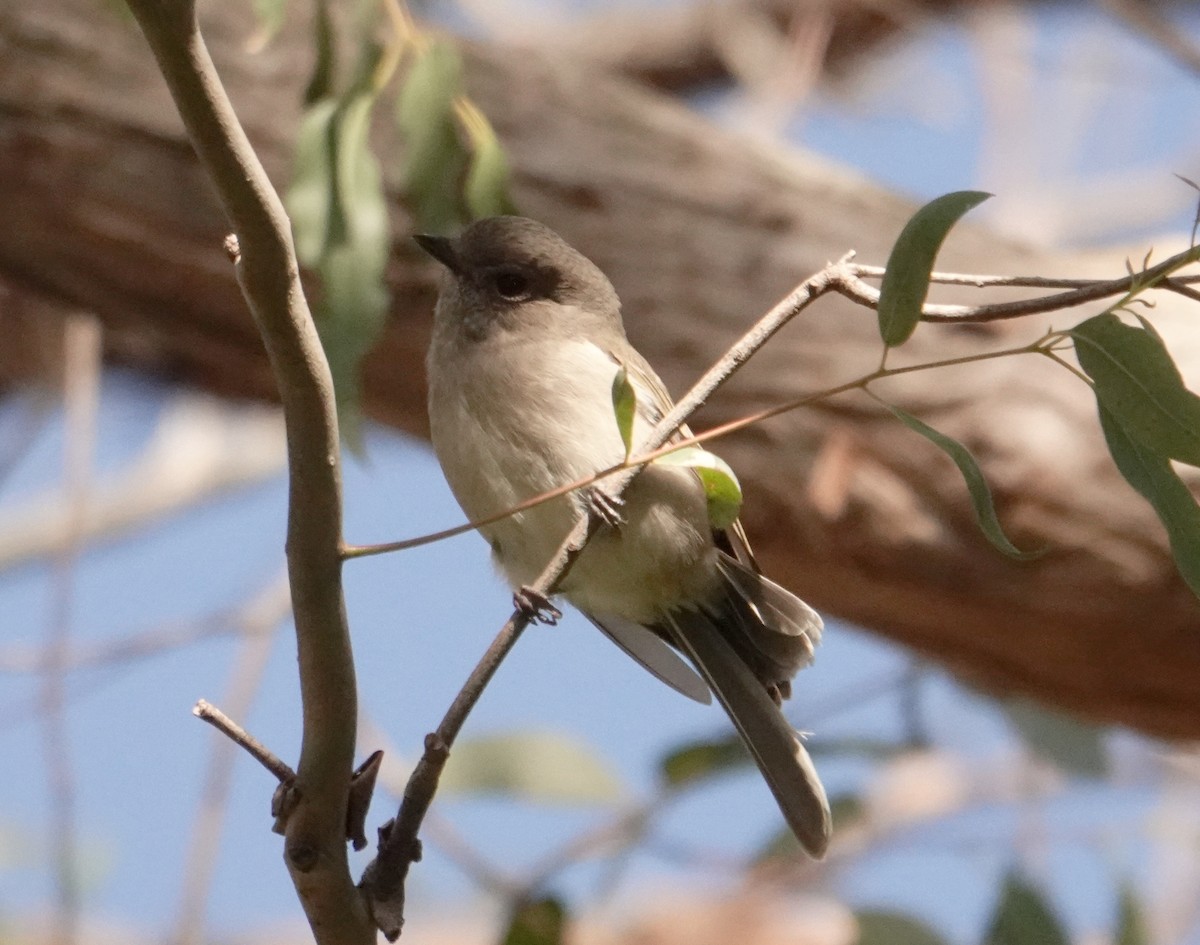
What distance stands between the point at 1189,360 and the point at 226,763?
2589 mm

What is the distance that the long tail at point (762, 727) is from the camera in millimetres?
2441

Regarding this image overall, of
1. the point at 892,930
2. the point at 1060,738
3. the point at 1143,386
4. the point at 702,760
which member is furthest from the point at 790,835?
the point at 1143,386

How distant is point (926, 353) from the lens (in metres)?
3.85

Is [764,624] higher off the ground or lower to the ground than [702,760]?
higher

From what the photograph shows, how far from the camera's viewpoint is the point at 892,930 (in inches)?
144

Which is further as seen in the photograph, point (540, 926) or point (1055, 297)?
point (540, 926)

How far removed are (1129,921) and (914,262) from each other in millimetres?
2975

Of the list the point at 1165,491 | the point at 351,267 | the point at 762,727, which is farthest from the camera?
the point at 762,727

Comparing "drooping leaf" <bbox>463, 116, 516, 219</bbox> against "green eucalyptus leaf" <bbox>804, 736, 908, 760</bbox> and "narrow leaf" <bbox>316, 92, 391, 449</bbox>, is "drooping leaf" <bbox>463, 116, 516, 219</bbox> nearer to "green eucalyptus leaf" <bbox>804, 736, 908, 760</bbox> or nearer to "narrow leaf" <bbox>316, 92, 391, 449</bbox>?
Result: "narrow leaf" <bbox>316, 92, 391, 449</bbox>

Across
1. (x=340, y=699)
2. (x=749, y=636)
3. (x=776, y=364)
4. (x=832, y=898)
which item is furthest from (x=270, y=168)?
(x=832, y=898)

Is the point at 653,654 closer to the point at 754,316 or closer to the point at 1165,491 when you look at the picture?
the point at 1165,491

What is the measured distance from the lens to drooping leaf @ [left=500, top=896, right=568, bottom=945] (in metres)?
2.67

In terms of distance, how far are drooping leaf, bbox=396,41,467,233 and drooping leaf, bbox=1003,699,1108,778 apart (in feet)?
8.53

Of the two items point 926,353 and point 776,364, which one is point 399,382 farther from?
point 926,353
